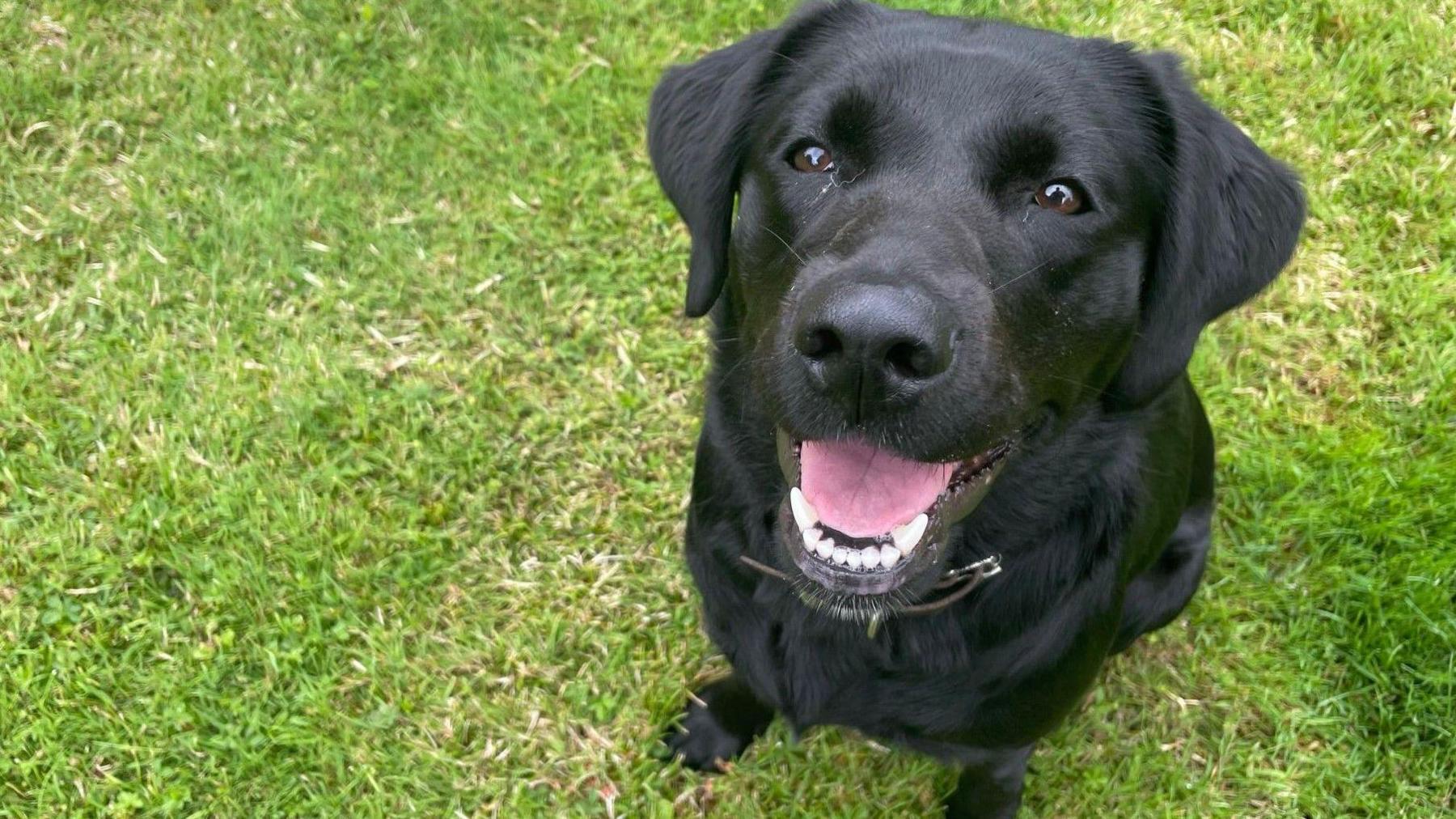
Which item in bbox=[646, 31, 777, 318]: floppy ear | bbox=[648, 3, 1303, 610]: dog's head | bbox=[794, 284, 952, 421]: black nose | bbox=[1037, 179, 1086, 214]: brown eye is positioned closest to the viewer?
bbox=[794, 284, 952, 421]: black nose

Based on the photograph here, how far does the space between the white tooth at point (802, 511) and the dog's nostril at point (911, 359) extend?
0.44 metres

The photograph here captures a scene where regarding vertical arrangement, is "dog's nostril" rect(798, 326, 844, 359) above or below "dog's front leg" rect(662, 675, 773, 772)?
above

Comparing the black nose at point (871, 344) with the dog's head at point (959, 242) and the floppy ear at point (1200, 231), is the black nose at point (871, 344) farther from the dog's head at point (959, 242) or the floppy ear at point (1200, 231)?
the floppy ear at point (1200, 231)

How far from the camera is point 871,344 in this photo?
1.68 meters

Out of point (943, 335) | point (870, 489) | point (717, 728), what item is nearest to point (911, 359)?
point (943, 335)

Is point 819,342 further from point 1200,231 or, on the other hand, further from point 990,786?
point 990,786

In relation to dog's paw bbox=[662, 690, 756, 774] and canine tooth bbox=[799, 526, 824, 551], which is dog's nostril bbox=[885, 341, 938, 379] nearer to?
canine tooth bbox=[799, 526, 824, 551]

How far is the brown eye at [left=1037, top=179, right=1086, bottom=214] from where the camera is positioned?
6.54ft

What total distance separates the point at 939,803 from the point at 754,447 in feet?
4.39

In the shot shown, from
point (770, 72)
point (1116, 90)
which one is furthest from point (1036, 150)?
point (770, 72)

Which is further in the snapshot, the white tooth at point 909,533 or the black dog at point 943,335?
the white tooth at point 909,533

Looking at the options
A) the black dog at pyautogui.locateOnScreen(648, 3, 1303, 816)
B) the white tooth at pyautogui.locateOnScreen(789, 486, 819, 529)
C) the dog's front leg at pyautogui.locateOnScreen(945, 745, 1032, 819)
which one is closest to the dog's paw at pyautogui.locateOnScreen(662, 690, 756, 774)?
the black dog at pyautogui.locateOnScreen(648, 3, 1303, 816)

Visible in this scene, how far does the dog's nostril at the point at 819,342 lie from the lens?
171 cm

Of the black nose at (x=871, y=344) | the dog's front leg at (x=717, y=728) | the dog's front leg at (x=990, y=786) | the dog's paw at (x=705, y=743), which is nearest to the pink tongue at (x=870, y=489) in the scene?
the black nose at (x=871, y=344)
